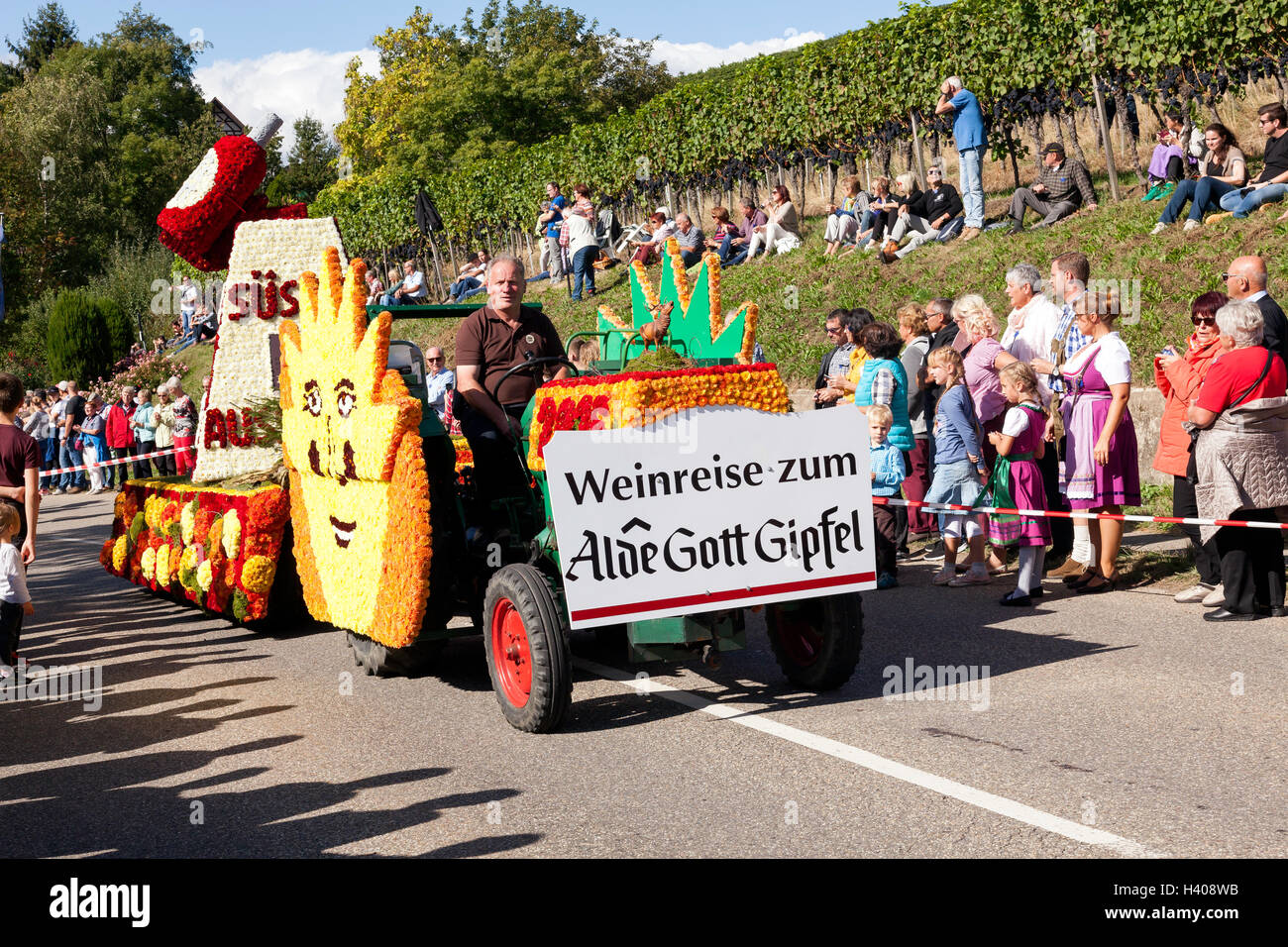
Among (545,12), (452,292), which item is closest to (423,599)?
(452,292)

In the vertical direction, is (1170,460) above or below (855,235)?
below

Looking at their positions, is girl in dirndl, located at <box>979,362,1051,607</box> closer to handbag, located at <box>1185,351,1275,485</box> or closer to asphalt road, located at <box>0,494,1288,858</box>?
asphalt road, located at <box>0,494,1288,858</box>

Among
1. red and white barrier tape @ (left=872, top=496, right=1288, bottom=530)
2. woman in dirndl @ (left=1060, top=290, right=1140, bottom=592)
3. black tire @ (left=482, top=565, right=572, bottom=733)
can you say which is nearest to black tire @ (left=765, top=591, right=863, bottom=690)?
black tire @ (left=482, top=565, right=572, bottom=733)

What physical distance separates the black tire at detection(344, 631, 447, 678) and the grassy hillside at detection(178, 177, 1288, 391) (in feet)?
27.9

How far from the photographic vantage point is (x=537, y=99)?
186 feet

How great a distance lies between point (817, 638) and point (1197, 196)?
9.84 m

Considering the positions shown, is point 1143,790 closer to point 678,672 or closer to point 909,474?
point 678,672

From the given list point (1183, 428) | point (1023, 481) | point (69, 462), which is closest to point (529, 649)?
point (1023, 481)

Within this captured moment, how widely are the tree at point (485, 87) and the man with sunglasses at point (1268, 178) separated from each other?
42.6 meters

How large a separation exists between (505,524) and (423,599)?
954 millimetres

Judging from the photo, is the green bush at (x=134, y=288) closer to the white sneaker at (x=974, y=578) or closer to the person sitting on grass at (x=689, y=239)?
the person sitting on grass at (x=689, y=239)

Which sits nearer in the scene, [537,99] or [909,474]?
[909,474]

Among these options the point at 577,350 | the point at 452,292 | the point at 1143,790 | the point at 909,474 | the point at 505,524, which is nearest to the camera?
the point at 1143,790

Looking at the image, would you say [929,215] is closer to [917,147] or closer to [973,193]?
[973,193]
